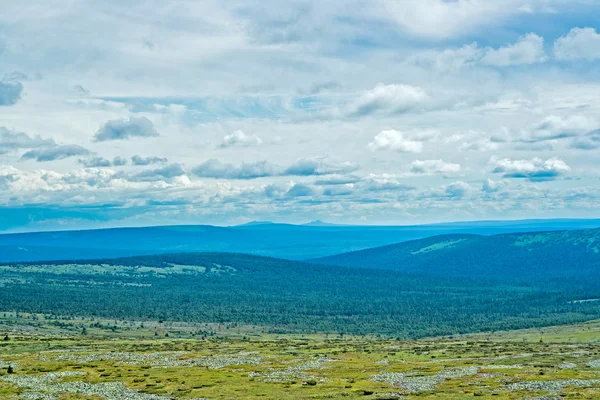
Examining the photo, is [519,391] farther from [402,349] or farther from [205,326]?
[205,326]

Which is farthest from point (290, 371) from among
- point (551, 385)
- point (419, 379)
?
point (551, 385)

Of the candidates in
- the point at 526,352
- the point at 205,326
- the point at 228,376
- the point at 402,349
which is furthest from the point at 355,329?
the point at 228,376

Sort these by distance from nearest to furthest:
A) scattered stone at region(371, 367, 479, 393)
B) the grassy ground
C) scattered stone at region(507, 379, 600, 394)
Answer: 1. scattered stone at region(507, 379, 600, 394)
2. the grassy ground
3. scattered stone at region(371, 367, 479, 393)

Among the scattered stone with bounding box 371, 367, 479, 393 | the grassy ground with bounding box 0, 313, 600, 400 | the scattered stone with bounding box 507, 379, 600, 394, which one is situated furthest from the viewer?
the scattered stone with bounding box 371, 367, 479, 393

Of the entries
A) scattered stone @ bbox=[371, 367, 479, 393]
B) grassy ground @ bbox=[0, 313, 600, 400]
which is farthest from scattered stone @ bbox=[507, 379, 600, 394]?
scattered stone @ bbox=[371, 367, 479, 393]

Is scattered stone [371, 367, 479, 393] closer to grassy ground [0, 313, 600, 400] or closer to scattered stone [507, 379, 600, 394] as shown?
grassy ground [0, 313, 600, 400]

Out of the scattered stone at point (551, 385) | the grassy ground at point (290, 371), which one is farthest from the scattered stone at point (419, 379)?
the scattered stone at point (551, 385)

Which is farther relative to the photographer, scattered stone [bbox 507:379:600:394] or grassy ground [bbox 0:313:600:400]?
grassy ground [bbox 0:313:600:400]

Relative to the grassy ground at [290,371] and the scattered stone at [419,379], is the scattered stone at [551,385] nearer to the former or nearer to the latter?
the grassy ground at [290,371]

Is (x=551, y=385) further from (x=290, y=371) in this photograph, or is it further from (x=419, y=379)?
(x=290, y=371)

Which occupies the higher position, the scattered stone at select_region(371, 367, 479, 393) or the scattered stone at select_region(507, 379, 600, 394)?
the scattered stone at select_region(507, 379, 600, 394)
